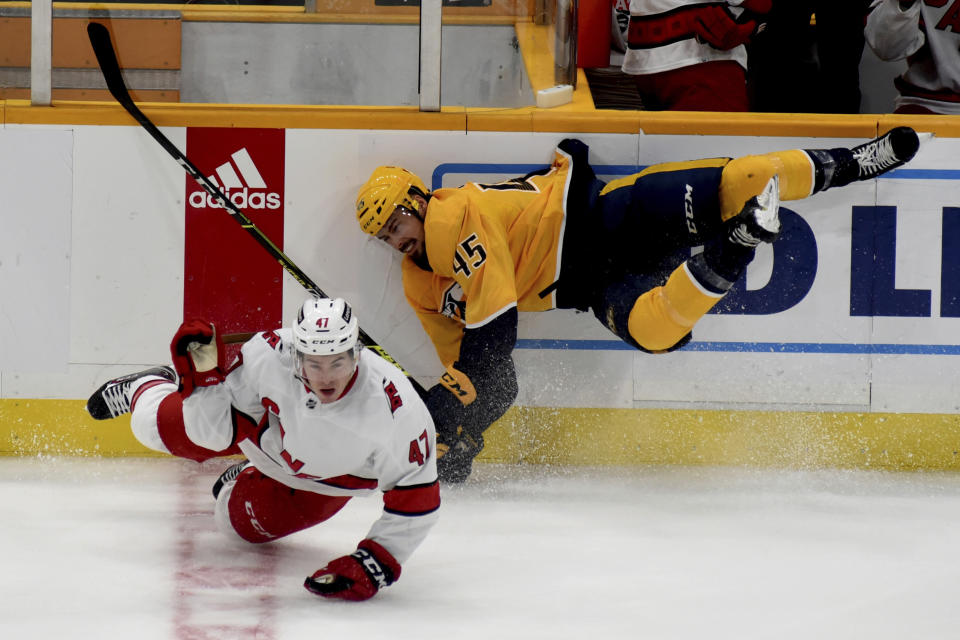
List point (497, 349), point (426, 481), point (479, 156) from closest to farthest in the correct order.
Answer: point (426, 481), point (497, 349), point (479, 156)

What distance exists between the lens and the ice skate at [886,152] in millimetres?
3354

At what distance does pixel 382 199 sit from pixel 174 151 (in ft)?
2.41

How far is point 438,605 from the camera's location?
7.68 feet

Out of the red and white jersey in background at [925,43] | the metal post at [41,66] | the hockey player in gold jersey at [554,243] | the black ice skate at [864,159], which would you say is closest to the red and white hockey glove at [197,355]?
the hockey player in gold jersey at [554,243]

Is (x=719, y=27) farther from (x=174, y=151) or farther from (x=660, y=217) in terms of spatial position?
(x=174, y=151)

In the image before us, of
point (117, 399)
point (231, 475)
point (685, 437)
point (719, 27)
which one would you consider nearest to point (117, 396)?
point (117, 399)

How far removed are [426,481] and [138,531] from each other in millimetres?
857

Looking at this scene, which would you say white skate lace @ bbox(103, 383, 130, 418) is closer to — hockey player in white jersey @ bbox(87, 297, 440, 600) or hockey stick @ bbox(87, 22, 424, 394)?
hockey player in white jersey @ bbox(87, 297, 440, 600)

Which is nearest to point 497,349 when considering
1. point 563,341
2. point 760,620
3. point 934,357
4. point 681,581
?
point 563,341

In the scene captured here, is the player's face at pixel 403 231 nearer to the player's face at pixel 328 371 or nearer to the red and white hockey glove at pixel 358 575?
the player's face at pixel 328 371

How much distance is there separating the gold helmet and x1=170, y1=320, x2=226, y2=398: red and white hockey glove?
1.04 m

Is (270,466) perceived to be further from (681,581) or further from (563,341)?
(563,341)

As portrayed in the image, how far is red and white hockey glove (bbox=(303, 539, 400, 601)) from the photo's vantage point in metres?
2.31

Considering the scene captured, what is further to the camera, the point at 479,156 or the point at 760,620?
the point at 479,156
